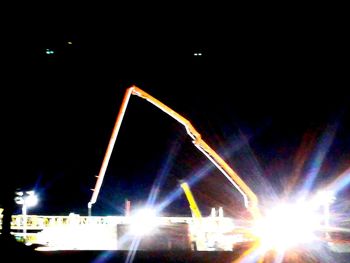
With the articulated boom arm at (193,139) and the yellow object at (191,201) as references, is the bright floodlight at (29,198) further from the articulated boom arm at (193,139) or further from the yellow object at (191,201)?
the yellow object at (191,201)

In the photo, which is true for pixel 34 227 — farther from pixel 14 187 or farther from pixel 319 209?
pixel 319 209

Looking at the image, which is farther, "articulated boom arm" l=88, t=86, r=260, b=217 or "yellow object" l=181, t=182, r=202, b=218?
"yellow object" l=181, t=182, r=202, b=218

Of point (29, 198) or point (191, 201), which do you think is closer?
point (29, 198)

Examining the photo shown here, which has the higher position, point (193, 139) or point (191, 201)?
point (193, 139)

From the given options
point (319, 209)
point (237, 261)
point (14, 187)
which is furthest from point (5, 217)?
point (319, 209)

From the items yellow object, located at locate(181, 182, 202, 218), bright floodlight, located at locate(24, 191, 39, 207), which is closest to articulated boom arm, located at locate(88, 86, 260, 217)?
bright floodlight, located at locate(24, 191, 39, 207)

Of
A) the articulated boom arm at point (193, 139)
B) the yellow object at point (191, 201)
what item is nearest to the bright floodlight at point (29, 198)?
the articulated boom arm at point (193, 139)

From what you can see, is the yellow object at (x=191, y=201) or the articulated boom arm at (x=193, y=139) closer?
the articulated boom arm at (x=193, y=139)

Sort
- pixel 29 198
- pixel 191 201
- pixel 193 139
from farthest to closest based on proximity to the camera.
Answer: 1. pixel 191 201
2. pixel 29 198
3. pixel 193 139

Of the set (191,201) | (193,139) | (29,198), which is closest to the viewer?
(193,139)

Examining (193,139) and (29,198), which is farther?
(29,198)

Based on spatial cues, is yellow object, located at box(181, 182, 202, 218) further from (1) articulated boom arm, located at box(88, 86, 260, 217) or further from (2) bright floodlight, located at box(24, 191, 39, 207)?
(2) bright floodlight, located at box(24, 191, 39, 207)

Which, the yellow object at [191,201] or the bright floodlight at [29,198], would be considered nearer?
the bright floodlight at [29,198]

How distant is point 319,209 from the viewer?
23969 millimetres
